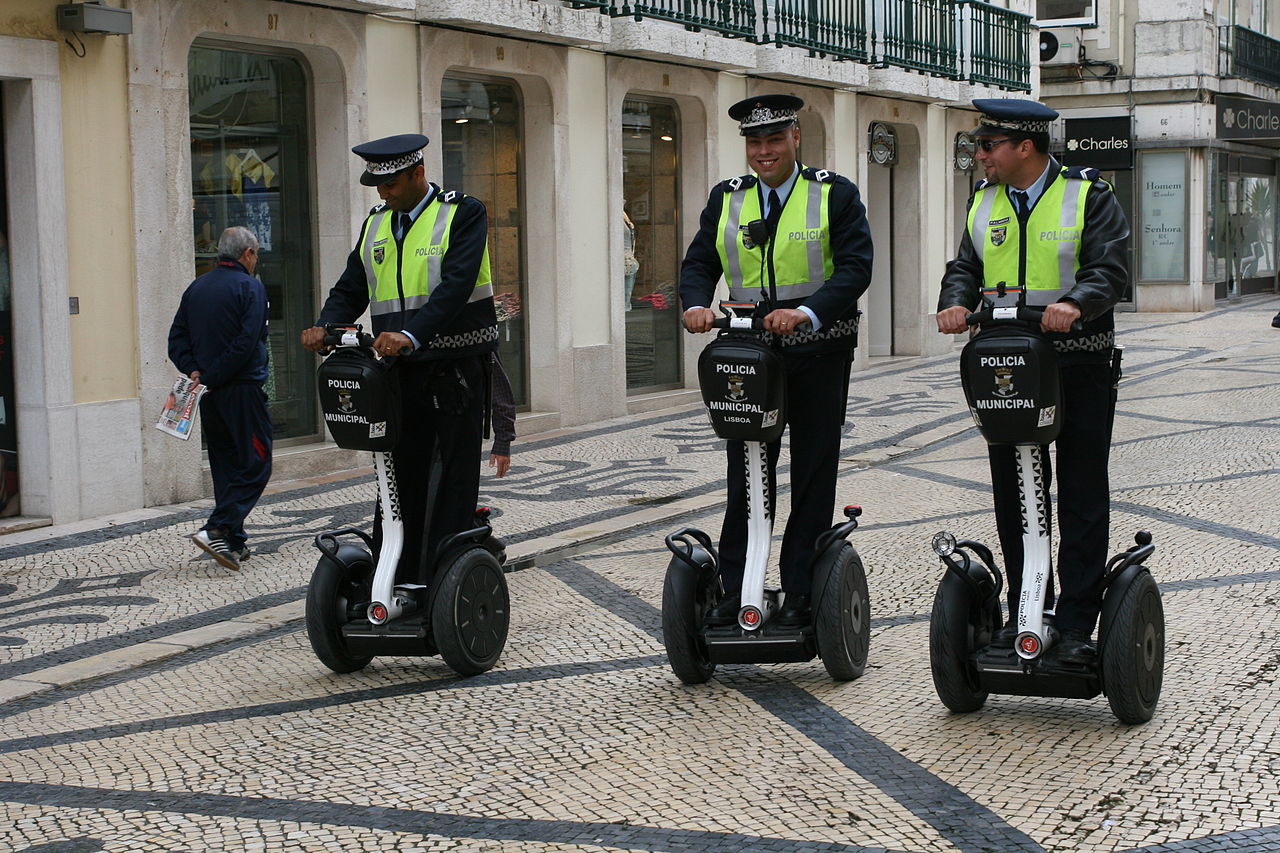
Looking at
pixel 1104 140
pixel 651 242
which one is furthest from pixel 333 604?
pixel 1104 140

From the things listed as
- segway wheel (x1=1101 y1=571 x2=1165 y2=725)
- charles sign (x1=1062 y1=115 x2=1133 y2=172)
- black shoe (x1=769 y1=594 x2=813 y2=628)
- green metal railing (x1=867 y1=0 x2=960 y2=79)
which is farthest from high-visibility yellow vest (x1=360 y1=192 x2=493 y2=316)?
charles sign (x1=1062 y1=115 x2=1133 y2=172)

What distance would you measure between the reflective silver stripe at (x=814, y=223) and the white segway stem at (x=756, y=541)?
0.63 metres

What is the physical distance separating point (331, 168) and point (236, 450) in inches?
169

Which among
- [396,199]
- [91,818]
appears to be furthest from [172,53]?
[91,818]

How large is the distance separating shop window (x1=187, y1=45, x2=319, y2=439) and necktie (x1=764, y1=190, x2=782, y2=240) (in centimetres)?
667

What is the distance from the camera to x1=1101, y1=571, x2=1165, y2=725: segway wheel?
16.3 feet

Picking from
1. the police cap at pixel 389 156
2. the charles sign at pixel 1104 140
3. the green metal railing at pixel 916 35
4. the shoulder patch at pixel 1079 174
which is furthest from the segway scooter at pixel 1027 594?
the charles sign at pixel 1104 140

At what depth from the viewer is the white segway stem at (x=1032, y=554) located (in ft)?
16.8

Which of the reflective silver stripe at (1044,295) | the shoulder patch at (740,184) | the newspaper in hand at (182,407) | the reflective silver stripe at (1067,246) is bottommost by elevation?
the newspaper in hand at (182,407)

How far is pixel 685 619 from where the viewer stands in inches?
223

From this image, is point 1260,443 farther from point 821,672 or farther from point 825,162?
point 825,162

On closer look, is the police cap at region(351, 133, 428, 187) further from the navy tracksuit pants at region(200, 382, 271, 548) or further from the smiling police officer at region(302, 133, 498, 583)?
the navy tracksuit pants at region(200, 382, 271, 548)

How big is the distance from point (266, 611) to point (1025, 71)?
20.2 metres

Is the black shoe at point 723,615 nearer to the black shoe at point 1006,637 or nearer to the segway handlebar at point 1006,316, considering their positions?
the black shoe at point 1006,637
